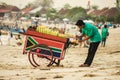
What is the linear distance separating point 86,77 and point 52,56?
2723mm

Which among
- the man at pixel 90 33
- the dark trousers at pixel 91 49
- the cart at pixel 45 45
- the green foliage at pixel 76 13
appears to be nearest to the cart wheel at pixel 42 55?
the cart at pixel 45 45

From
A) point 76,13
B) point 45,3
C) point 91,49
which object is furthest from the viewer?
point 45,3

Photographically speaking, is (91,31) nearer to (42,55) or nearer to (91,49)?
(91,49)

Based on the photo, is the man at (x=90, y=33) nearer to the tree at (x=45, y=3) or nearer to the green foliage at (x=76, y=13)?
the green foliage at (x=76, y=13)

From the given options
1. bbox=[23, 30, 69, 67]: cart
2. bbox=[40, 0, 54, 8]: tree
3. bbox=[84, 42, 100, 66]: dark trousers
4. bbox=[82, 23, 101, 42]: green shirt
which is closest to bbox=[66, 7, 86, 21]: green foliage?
bbox=[40, 0, 54, 8]: tree

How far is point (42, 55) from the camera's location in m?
10.3

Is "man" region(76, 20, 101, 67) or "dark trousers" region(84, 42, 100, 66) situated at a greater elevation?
"man" region(76, 20, 101, 67)

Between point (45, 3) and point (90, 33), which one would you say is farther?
A: point (45, 3)

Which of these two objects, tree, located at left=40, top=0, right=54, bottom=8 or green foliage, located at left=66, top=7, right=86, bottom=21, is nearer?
green foliage, located at left=66, top=7, right=86, bottom=21

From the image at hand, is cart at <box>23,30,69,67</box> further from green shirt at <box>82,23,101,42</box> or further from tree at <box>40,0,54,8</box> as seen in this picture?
tree at <box>40,0,54,8</box>

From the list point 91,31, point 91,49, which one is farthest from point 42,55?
point 91,31

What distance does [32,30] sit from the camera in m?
10.2

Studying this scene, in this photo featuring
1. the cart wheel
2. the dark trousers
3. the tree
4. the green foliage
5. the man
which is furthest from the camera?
the tree

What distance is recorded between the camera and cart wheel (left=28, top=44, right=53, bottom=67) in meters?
10.2
